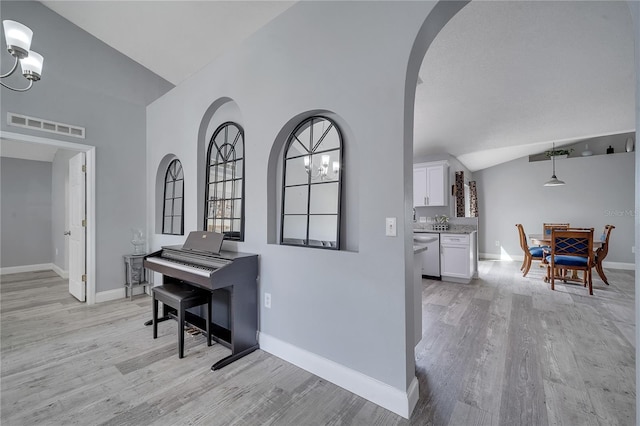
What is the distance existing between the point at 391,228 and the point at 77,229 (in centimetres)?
454

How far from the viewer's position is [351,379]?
5.82 ft

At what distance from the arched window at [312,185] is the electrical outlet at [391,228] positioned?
510 mm

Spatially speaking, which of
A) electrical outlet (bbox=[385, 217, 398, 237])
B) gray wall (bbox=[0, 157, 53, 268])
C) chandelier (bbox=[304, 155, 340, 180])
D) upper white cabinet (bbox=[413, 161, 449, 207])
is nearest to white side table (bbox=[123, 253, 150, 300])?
chandelier (bbox=[304, 155, 340, 180])

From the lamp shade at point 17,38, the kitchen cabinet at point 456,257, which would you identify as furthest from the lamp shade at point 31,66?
the kitchen cabinet at point 456,257

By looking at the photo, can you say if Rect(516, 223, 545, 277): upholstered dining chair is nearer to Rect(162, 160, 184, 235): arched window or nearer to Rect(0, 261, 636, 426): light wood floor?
Rect(0, 261, 636, 426): light wood floor

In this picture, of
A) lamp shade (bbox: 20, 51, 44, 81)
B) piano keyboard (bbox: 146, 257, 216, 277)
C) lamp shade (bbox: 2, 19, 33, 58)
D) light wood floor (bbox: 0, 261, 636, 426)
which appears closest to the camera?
light wood floor (bbox: 0, 261, 636, 426)

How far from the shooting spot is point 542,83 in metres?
2.97

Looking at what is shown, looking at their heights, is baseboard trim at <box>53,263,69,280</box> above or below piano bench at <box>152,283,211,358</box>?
below

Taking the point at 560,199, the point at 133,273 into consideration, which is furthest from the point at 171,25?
the point at 560,199

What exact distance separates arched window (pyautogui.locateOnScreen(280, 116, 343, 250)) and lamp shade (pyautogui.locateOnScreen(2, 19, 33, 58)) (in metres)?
1.88

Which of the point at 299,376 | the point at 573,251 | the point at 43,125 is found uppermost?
the point at 43,125

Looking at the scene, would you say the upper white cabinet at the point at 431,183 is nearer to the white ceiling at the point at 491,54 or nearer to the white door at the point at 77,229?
the white ceiling at the point at 491,54

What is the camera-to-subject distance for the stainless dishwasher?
16.1 ft

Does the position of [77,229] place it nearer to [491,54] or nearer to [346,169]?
[346,169]
